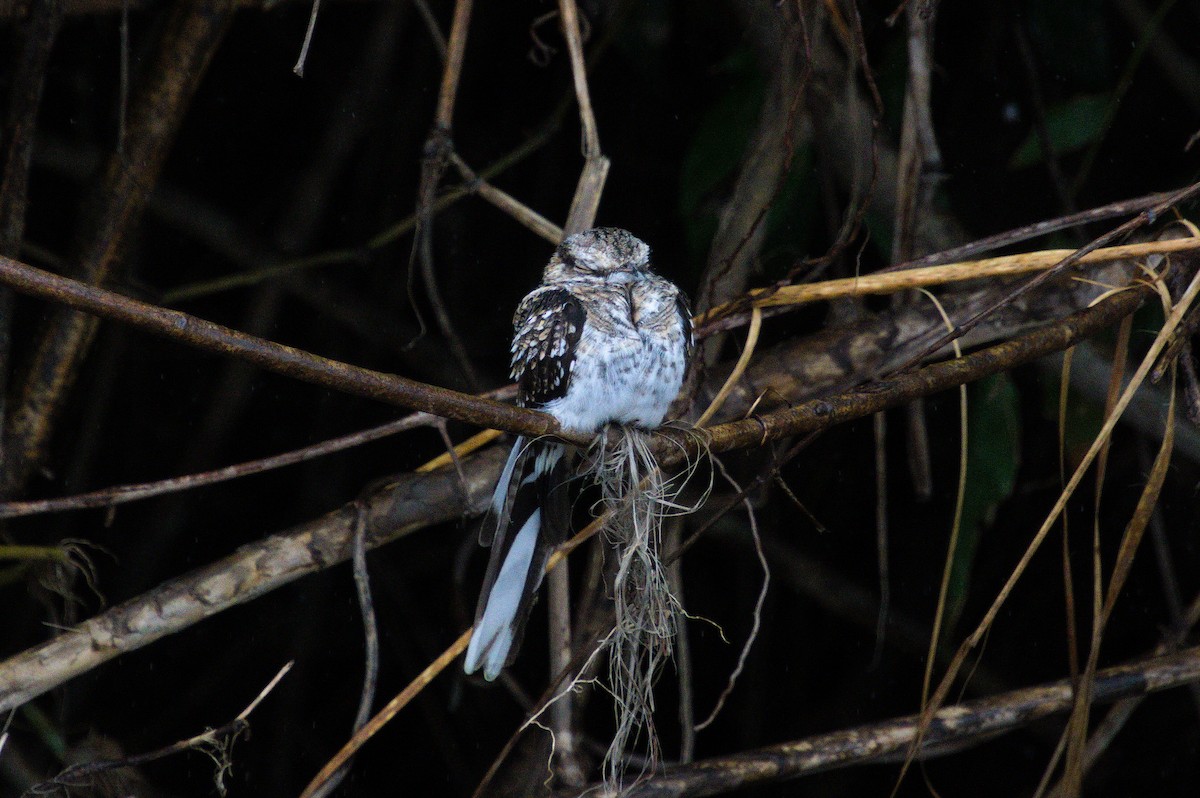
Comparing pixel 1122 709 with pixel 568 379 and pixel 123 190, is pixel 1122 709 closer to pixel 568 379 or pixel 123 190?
pixel 568 379

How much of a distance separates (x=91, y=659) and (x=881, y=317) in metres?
1.50

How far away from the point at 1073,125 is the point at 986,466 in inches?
31.2

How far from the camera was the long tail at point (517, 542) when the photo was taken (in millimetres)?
1812

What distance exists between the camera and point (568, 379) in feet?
6.10

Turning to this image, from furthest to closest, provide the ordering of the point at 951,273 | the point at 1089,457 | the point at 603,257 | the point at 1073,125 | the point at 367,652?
the point at 1073,125 < the point at 603,257 < the point at 367,652 < the point at 951,273 < the point at 1089,457

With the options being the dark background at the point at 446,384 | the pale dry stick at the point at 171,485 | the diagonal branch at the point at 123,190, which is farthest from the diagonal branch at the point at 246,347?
the dark background at the point at 446,384

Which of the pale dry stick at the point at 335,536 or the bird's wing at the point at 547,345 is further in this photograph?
the bird's wing at the point at 547,345

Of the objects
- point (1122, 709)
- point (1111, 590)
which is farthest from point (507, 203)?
point (1122, 709)

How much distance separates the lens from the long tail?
1812mm

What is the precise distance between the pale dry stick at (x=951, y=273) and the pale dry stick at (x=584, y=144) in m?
0.40

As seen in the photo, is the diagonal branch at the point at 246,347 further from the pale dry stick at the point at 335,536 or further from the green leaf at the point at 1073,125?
the green leaf at the point at 1073,125

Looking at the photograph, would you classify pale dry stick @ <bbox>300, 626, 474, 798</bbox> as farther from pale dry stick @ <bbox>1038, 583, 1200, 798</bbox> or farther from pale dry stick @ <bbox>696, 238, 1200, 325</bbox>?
pale dry stick @ <bbox>1038, 583, 1200, 798</bbox>

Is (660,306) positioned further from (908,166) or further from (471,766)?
(471,766)

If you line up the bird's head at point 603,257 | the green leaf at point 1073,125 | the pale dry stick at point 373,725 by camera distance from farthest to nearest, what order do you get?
the green leaf at point 1073,125 < the bird's head at point 603,257 < the pale dry stick at point 373,725
